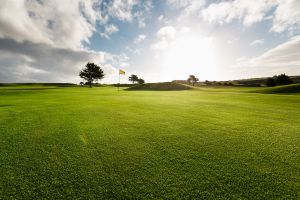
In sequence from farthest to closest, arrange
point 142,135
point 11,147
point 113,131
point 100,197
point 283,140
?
point 113,131
point 142,135
point 283,140
point 11,147
point 100,197

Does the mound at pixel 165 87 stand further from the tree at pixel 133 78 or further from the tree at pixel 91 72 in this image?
the tree at pixel 133 78

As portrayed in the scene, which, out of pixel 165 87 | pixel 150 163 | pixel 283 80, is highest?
pixel 283 80

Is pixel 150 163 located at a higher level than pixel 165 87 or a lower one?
Result: lower

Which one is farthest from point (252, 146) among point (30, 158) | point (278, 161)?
point (30, 158)

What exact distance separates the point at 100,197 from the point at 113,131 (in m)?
3.02

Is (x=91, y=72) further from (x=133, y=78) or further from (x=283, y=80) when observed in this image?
(x=283, y=80)

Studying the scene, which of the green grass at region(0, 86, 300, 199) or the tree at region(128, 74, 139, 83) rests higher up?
the tree at region(128, 74, 139, 83)

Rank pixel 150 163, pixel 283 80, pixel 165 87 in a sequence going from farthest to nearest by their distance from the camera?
pixel 283 80 → pixel 165 87 → pixel 150 163

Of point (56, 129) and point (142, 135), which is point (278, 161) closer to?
point (142, 135)

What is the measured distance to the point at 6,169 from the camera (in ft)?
10.3

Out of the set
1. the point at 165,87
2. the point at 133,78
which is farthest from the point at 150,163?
the point at 133,78

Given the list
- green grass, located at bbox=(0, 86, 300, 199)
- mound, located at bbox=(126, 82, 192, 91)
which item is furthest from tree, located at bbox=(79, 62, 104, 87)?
green grass, located at bbox=(0, 86, 300, 199)

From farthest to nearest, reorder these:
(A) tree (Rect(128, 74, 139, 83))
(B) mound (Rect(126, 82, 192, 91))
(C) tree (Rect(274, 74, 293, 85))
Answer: (A) tree (Rect(128, 74, 139, 83)) < (C) tree (Rect(274, 74, 293, 85)) < (B) mound (Rect(126, 82, 192, 91))

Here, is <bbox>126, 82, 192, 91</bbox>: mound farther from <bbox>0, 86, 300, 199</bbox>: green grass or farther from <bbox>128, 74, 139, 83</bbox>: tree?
<bbox>128, 74, 139, 83</bbox>: tree
